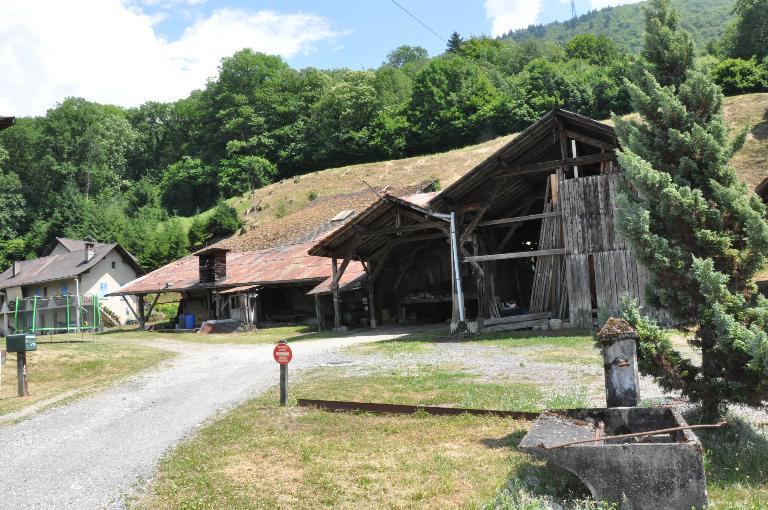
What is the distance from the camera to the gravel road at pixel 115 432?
629 centimetres

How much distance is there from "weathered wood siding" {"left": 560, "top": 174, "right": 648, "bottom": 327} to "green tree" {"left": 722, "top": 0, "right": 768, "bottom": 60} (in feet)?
167

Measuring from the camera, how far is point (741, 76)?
5388cm

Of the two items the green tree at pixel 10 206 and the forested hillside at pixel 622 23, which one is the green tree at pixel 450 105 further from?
the forested hillside at pixel 622 23

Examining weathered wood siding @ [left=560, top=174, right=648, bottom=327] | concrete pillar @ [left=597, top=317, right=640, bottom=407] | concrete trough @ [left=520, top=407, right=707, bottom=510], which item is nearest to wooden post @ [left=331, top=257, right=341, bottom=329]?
weathered wood siding @ [left=560, top=174, right=648, bottom=327]

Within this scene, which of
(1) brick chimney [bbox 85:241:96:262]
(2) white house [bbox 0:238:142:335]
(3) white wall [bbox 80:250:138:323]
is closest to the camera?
(2) white house [bbox 0:238:142:335]

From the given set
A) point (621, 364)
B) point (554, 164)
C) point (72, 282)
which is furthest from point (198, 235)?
point (621, 364)

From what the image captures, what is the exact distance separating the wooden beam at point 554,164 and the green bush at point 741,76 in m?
42.4

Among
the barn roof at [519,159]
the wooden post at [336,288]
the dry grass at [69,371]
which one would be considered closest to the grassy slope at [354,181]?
the wooden post at [336,288]

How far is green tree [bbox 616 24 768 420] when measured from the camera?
21.2 ft

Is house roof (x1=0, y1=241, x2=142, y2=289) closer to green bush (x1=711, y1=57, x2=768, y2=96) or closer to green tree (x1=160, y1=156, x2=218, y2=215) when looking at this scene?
green tree (x1=160, y1=156, x2=218, y2=215)

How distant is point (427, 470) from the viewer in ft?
19.9

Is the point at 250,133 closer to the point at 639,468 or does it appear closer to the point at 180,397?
the point at 180,397

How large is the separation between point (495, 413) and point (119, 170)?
8734 centimetres

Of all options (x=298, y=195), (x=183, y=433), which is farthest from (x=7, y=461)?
(x=298, y=195)
